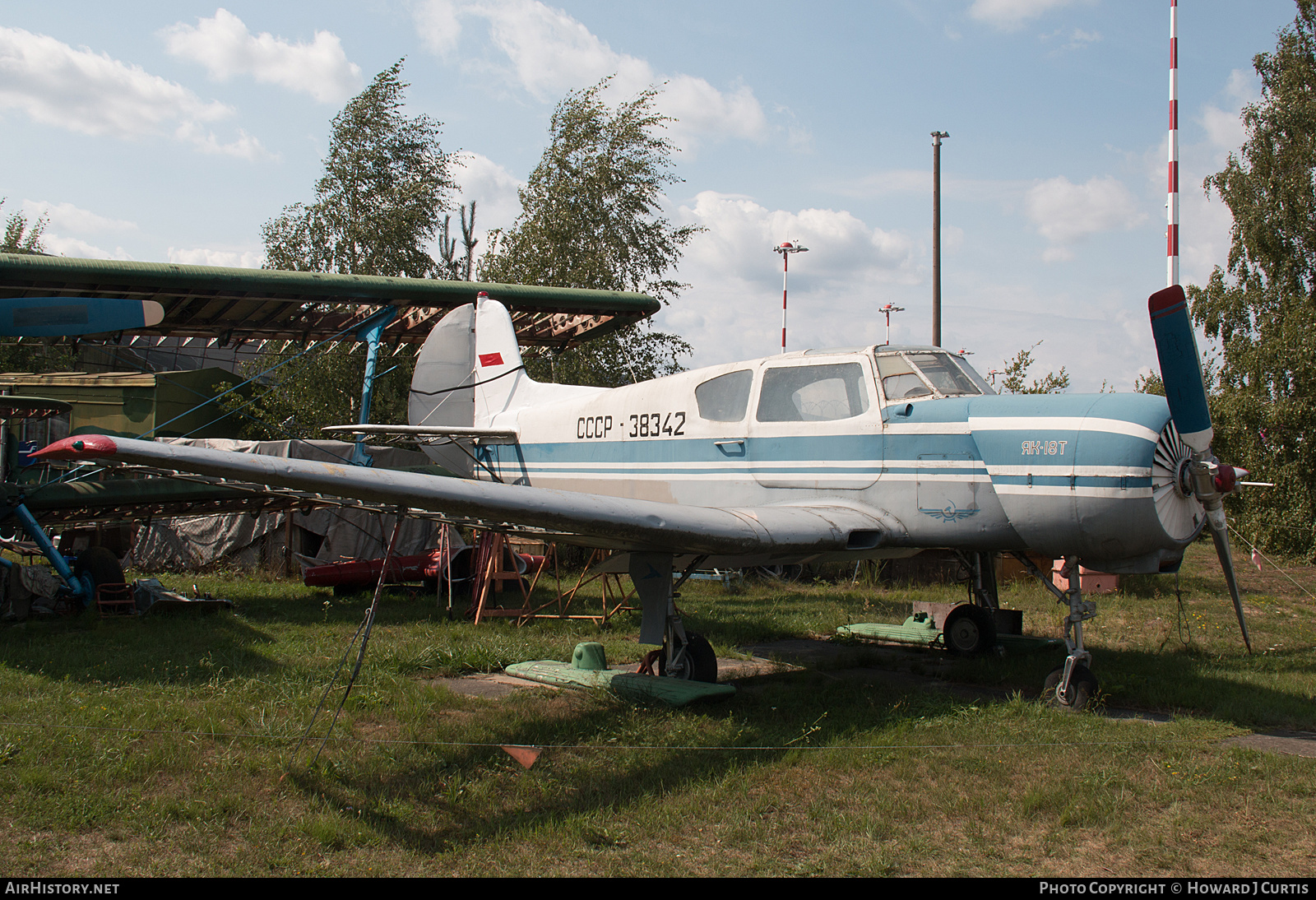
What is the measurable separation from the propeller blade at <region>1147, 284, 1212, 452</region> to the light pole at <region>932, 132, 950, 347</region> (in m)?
15.0

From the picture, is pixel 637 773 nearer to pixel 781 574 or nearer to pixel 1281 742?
pixel 1281 742

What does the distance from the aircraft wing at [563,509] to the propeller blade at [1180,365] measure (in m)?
2.08

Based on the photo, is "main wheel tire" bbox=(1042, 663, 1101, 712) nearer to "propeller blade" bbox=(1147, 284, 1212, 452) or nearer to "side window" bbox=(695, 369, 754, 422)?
"propeller blade" bbox=(1147, 284, 1212, 452)

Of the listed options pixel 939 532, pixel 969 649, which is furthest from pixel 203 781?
pixel 969 649

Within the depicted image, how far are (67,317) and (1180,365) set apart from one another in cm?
907

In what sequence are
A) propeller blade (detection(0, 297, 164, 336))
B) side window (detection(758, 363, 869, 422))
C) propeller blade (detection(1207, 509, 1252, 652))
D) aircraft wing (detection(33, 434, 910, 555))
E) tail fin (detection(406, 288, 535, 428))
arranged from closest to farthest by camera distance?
aircraft wing (detection(33, 434, 910, 555))
propeller blade (detection(1207, 509, 1252, 652))
side window (detection(758, 363, 869, 422))
propeller blade (detection(0, 297, 164, 336))
tail fin (detection(406, 288, 535, 428))

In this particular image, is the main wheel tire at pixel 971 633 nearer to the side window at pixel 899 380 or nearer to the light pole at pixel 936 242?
the side window at pixel 899 380

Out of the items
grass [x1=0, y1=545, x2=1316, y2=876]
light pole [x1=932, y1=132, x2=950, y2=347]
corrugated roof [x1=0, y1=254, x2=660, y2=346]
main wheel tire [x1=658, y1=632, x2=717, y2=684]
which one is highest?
light pole [x1=932, y1=132, x2=950, y2=347]

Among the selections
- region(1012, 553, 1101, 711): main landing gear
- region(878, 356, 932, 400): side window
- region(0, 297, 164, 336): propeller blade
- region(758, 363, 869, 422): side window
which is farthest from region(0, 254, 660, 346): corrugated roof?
region(1012, 553, 1101, 711): main landing gear

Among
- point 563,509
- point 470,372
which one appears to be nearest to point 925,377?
point 563,509

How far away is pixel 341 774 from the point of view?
15.5 feet

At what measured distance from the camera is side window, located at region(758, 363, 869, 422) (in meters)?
6.96

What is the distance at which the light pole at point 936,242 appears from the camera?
66.3 ft

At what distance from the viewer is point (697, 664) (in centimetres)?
671
